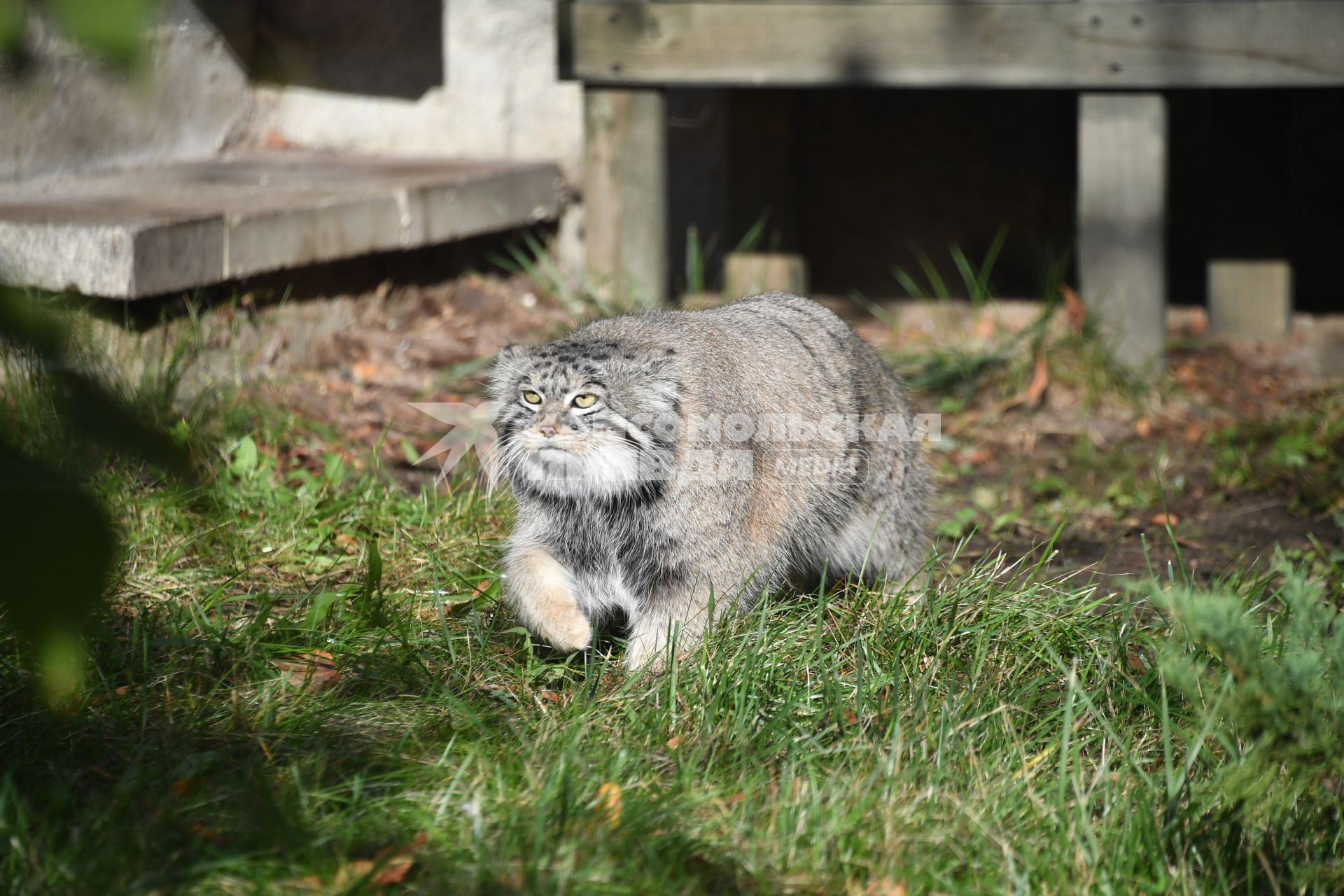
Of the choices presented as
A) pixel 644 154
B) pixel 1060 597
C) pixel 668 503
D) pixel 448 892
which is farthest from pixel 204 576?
pixel 644 154

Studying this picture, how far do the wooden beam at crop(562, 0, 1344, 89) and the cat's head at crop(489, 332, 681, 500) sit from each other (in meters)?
2.38

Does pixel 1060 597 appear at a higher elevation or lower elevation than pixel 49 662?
lower

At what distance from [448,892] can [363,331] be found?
3668 millimetres

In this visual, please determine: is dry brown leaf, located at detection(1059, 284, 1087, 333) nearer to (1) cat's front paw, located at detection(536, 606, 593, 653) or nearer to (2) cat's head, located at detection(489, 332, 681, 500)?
(2) cat's head, located at detection(489, 332, 681, 500)

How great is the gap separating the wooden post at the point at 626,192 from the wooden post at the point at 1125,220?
1.69 m

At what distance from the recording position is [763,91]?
19.8 ft

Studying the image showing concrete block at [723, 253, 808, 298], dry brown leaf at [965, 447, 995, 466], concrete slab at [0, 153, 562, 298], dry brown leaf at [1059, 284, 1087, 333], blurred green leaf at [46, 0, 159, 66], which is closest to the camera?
blurred green leaf at [46, 0, 159, 66]

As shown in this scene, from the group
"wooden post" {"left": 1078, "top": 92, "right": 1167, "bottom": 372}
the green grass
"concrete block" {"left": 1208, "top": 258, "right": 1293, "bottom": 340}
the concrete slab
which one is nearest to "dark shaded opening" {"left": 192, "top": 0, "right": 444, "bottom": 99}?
the concrete slab

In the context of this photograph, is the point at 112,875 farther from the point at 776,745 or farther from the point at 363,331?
the point at 363,331

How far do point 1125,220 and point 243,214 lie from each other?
331cm

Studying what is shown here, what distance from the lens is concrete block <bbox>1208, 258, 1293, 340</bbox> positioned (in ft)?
19.1

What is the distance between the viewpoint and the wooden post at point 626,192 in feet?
17.8

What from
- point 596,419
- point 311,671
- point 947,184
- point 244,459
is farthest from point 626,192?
point 311,671

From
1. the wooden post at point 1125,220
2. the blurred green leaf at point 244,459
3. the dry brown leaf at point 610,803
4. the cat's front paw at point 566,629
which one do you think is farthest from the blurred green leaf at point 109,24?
the wooden post at point 1125,220
